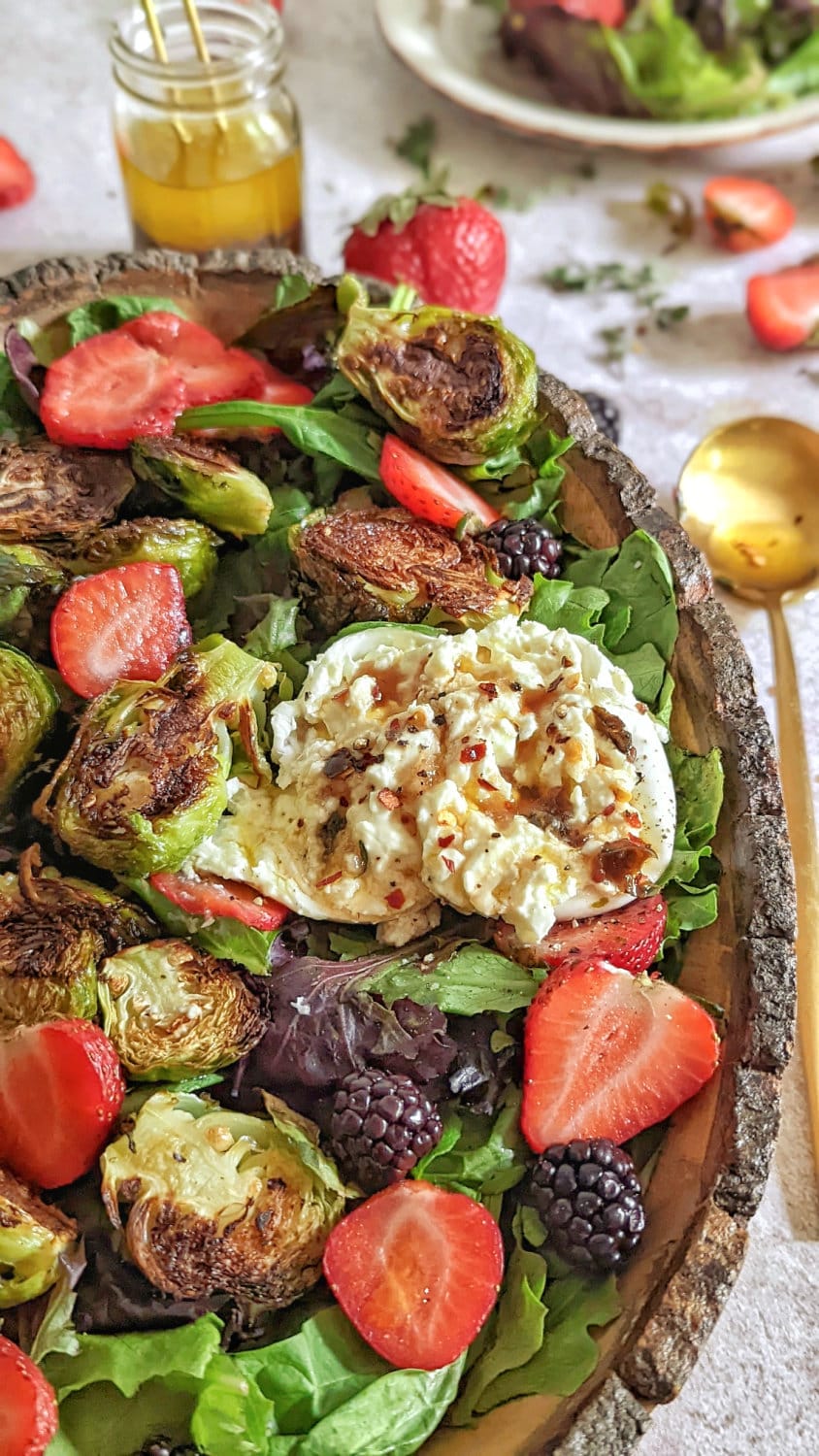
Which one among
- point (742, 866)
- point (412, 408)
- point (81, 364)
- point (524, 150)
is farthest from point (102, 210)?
point (742, 866)

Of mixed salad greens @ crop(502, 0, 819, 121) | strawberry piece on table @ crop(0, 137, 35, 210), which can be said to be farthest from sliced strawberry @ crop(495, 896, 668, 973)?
strawberry piece on table @ crop(0, 137, 35, 210)

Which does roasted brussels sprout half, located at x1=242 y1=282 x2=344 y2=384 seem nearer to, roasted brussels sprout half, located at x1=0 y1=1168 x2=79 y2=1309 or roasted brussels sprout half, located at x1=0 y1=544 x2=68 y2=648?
roasted brussels sprout half, located at x1=0 y1=544 x2=68 y2=648

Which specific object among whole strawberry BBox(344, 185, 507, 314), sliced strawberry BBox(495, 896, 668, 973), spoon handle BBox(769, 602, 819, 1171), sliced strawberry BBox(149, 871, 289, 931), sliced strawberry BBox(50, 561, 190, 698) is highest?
whole strawberry BBox(344, 185, 507, 314)

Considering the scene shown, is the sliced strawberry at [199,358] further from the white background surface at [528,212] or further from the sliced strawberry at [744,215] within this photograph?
the sliced strawberry at [744,215]

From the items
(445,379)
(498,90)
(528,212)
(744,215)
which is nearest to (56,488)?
(445,379)

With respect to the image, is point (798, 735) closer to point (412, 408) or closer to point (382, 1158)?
point (412, 408)

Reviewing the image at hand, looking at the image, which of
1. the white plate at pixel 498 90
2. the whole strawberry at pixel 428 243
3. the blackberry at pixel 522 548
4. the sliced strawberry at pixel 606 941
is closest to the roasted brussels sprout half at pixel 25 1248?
the sliced strawberry at pixel 606 941

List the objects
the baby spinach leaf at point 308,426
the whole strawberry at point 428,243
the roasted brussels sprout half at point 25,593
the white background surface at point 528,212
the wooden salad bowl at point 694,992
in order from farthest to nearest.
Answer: the white background surface at point 528,212 < the whole strawberry at point 428,243 < the baby spinach leaf at point 308,426 < the roasted brussels sprout half at point 25,593 < the wooden salad bowl at point 694,992

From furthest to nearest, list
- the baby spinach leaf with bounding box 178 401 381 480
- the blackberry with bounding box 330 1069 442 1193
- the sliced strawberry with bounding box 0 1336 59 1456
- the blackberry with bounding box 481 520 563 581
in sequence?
the baby spinach leaf with bounding box 178 401 381 480 → the blackberry with bounding box 481 520 563 581 → the blackberry with bounding box 330 1069 442 1193 → the sliced strawberry with bounding box 0 1336 59 1456
